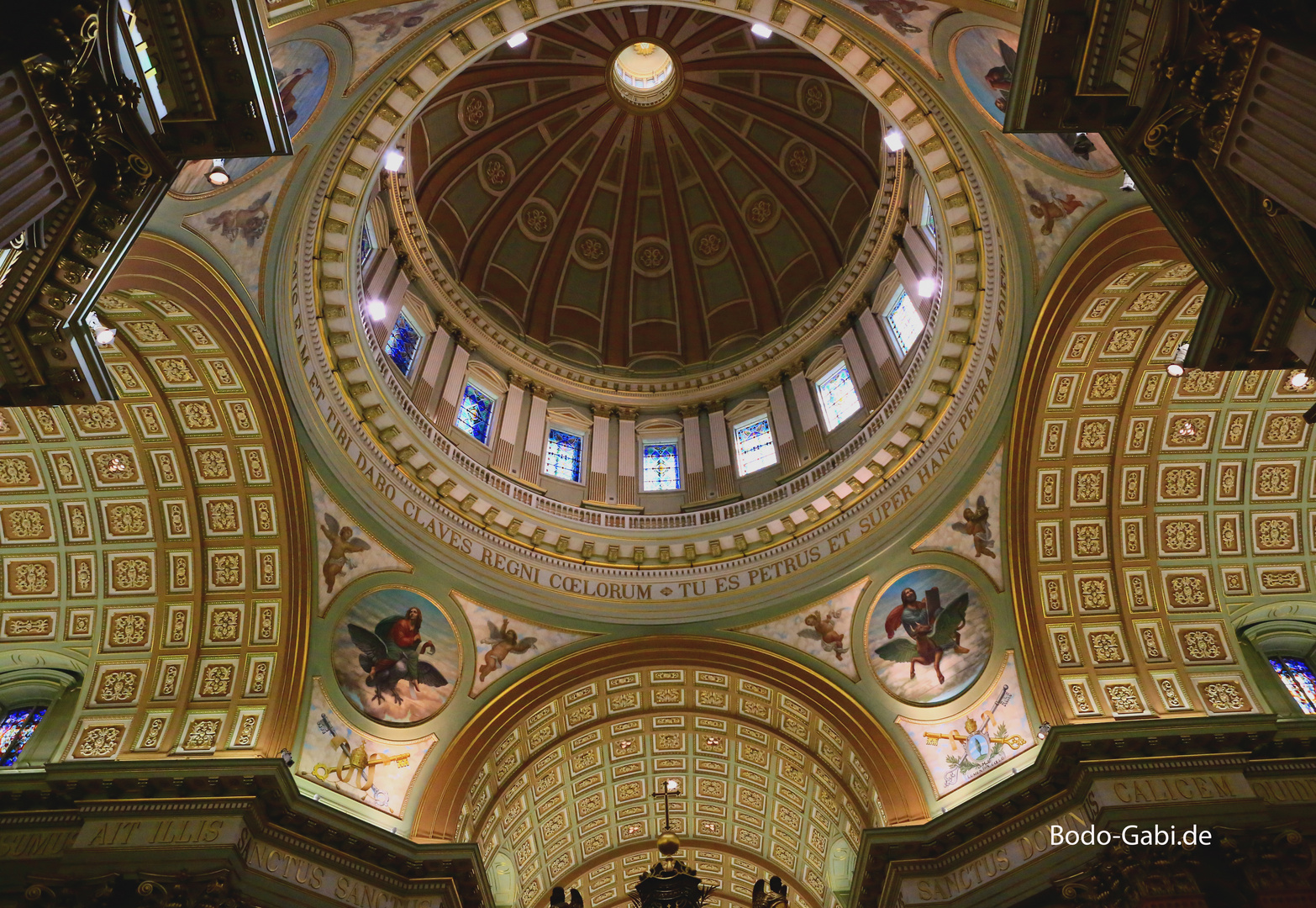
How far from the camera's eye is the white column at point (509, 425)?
2370 centimetres

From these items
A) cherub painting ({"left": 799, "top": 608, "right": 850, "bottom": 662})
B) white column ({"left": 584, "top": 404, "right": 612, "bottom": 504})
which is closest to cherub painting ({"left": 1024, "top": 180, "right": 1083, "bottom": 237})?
cherub painting ({"left": 799, "top": 608, "right": 850, "bottom": 662})

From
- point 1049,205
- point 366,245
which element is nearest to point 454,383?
point 366,245

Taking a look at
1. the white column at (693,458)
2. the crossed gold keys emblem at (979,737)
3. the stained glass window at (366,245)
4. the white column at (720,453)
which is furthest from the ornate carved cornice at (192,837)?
the white column at (720,453)

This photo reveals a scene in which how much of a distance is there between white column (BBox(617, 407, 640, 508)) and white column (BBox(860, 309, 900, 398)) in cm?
679

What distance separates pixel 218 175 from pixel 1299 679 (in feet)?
67.7

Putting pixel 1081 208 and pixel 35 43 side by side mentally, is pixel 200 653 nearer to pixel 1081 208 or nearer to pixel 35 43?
pixel 35 43

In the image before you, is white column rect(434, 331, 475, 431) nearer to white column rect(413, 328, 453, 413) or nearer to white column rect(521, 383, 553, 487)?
white column rect(413, 328, 453, 413)

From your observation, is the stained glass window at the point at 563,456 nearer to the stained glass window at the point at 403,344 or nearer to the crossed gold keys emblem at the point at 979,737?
the stained glass window at the point at 403,344

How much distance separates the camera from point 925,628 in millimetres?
19766

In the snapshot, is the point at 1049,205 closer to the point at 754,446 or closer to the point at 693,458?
the point at 754,446

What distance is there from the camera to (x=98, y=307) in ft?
50.3

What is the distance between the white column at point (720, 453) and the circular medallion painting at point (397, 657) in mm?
8131

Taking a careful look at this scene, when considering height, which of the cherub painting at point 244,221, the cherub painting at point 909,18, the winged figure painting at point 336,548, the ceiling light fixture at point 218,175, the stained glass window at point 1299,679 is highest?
the cherub painting at point 909,18

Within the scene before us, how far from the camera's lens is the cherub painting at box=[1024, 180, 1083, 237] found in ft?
52.1
